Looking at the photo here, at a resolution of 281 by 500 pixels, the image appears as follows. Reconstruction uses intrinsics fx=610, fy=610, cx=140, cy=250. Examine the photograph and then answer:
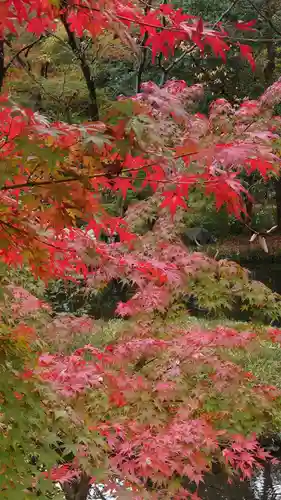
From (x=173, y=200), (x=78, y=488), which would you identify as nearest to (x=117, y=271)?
(x=78, y=488)

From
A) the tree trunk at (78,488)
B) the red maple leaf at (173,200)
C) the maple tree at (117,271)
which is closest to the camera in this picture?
the maple tree at (117,271)

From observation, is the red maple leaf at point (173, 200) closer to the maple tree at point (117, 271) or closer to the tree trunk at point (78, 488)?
the maple tree at point (117, 271)

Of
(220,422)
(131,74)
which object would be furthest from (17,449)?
(131,74)

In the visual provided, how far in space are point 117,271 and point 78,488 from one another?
146cm

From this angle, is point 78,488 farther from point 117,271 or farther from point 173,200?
point 173,200

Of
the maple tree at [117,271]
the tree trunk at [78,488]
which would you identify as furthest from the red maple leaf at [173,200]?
the tree trunk at [78,488]

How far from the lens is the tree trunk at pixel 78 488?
382 cm

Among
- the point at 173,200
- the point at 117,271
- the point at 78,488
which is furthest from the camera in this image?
the point at 117,271

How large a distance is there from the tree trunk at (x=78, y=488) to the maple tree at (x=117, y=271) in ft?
0.07

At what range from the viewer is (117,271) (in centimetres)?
434

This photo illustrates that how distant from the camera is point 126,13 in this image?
2416 millimetres

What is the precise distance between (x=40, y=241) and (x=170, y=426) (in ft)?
7.18

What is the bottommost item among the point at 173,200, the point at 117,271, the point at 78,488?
the point at 78,488

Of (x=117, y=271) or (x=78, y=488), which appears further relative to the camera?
(x=117, y=271)
